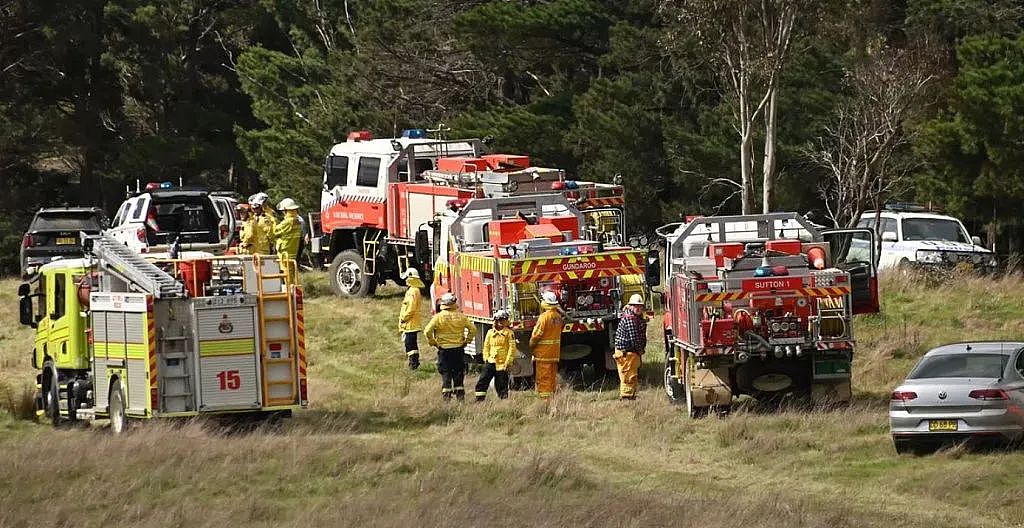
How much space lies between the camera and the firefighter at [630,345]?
2247cm

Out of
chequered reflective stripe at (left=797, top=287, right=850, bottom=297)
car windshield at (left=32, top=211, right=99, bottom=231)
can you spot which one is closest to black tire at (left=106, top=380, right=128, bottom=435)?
chequered reflective stripe at (left=797, top=287, right=850, bottom=297)

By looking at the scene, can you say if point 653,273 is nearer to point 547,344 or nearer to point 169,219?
point 547,344

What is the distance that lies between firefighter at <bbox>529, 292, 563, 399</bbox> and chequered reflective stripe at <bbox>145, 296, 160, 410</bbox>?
5262 millimetres

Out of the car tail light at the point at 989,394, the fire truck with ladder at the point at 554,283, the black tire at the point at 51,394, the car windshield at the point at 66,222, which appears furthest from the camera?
the car windshield at the point at 66,222

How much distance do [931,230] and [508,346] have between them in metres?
15.1

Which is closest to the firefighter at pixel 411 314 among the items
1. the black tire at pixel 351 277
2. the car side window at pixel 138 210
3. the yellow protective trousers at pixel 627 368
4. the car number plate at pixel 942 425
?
the yellow protective trousers at pixel 627 368

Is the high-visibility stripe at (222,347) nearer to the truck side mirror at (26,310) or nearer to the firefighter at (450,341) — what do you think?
the firefighter at (450,341)

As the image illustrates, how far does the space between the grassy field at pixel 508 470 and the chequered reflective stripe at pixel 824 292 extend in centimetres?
135

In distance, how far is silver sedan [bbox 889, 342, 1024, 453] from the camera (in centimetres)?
1739

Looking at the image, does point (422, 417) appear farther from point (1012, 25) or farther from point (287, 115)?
point (287, 115)

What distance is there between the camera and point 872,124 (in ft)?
126

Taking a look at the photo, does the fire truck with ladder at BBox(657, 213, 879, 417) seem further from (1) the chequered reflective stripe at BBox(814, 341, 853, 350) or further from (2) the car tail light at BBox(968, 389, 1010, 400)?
(2) the car tail light at BBox(968, 389, 1010, 400)

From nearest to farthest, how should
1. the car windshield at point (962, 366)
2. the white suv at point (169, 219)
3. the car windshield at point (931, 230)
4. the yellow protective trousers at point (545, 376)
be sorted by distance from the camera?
the car windshield at point (962, 366) → the yellow protective trousers at point (545, 376) → the white suv at point (169, 219) → the car windshield at point (931, 230)

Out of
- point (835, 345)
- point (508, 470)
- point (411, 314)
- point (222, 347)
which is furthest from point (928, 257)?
point (508, 470)
